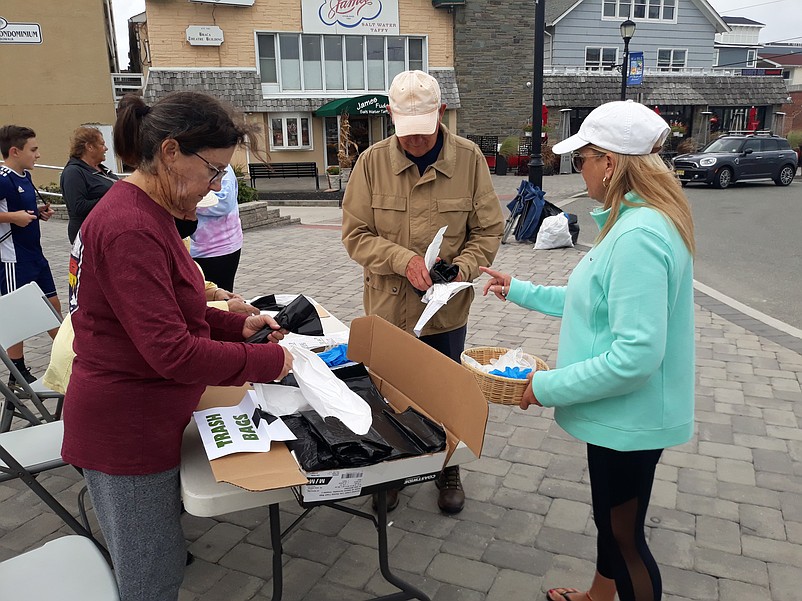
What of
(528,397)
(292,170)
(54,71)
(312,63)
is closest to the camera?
(528,397)

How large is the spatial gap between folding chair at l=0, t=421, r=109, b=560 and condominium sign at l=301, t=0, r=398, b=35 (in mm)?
22746

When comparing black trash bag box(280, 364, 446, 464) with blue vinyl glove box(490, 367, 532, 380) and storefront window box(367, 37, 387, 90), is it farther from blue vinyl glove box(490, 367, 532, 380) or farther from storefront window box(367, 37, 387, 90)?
storefront window box(367, 37, 387, 90)

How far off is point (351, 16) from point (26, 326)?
22475 millimetres

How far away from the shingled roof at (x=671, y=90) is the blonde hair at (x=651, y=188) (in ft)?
87.1

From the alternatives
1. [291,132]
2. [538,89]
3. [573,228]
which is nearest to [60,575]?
[573,228]

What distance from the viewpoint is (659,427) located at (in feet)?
6.29

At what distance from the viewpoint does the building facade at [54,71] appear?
1923cm

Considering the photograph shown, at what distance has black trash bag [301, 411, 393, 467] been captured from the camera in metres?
1.83

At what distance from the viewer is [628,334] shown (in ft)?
5.82

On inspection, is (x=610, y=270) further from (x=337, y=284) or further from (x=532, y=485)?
(x=337, y=284)

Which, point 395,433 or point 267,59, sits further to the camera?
point 267,59

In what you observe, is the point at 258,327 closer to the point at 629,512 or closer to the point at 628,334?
the point at 628,334

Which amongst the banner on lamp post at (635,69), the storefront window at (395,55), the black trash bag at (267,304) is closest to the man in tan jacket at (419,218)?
the black trash bag at (267,304)

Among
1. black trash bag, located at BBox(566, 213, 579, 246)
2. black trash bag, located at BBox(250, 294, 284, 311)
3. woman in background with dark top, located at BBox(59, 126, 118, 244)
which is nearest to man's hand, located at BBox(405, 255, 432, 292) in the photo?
black trash bag, located at BBox(250, 294, 284, 311)
